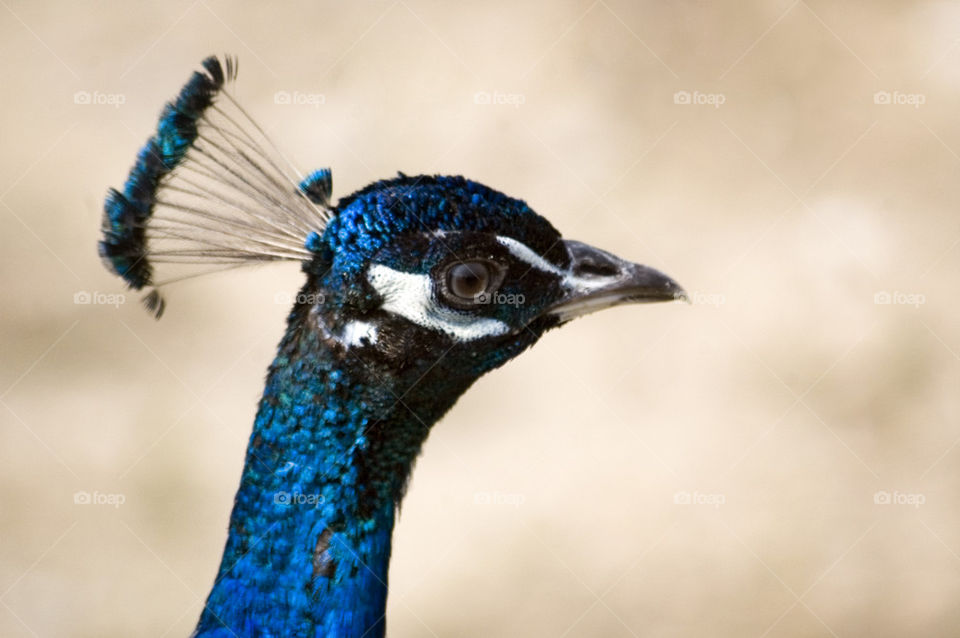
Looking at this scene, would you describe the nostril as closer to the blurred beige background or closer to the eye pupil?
the eye pupil

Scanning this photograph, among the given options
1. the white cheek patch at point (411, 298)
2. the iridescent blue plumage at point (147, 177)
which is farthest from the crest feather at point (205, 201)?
the white cheek patch at point (411, 298)

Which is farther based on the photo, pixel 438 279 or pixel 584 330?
pixel 584 330

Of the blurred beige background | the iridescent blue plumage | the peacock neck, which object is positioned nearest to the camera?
the peacock neck

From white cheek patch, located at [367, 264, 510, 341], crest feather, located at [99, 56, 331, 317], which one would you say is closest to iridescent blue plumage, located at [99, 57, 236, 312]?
crest feather, located at [99, 56, 331, 317]

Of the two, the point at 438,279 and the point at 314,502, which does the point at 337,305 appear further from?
the point at 314,502

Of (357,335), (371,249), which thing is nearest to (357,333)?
(357,335)

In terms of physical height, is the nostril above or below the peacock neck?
above

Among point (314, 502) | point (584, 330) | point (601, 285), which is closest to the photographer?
point (314, 502)

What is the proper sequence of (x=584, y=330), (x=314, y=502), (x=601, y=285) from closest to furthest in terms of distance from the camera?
1. (x=314, y=502)
2. (x=601, y=285)
3. (x=584, y=330)
